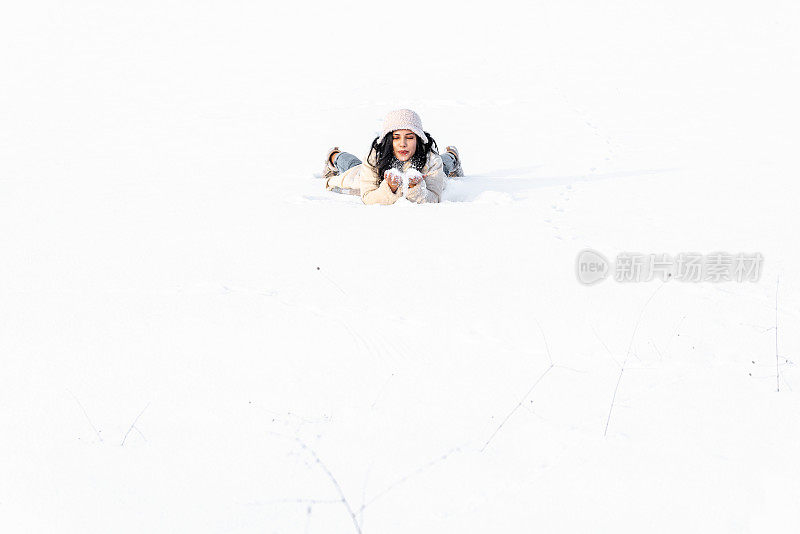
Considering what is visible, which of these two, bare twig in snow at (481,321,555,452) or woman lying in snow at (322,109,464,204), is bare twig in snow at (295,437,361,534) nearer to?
bare twig in snow at (481,321,555,452)

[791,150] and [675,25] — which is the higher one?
[675,25]

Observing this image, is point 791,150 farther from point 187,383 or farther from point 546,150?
point 187,383

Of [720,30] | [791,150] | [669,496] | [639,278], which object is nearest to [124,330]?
[669,496]

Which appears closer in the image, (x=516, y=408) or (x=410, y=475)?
(x=410, y=475)

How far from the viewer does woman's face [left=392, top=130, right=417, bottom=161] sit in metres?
3.85

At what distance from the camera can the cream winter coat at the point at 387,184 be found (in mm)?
3589

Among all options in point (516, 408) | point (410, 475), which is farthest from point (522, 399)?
point (410, 475)

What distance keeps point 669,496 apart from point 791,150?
401cm

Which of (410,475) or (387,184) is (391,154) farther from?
(410,475)

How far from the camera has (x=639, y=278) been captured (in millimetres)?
2443

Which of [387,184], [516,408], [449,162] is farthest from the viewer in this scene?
[449,162]

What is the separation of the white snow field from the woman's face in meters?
0.41

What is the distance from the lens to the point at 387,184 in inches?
142

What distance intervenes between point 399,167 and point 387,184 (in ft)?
1.16
